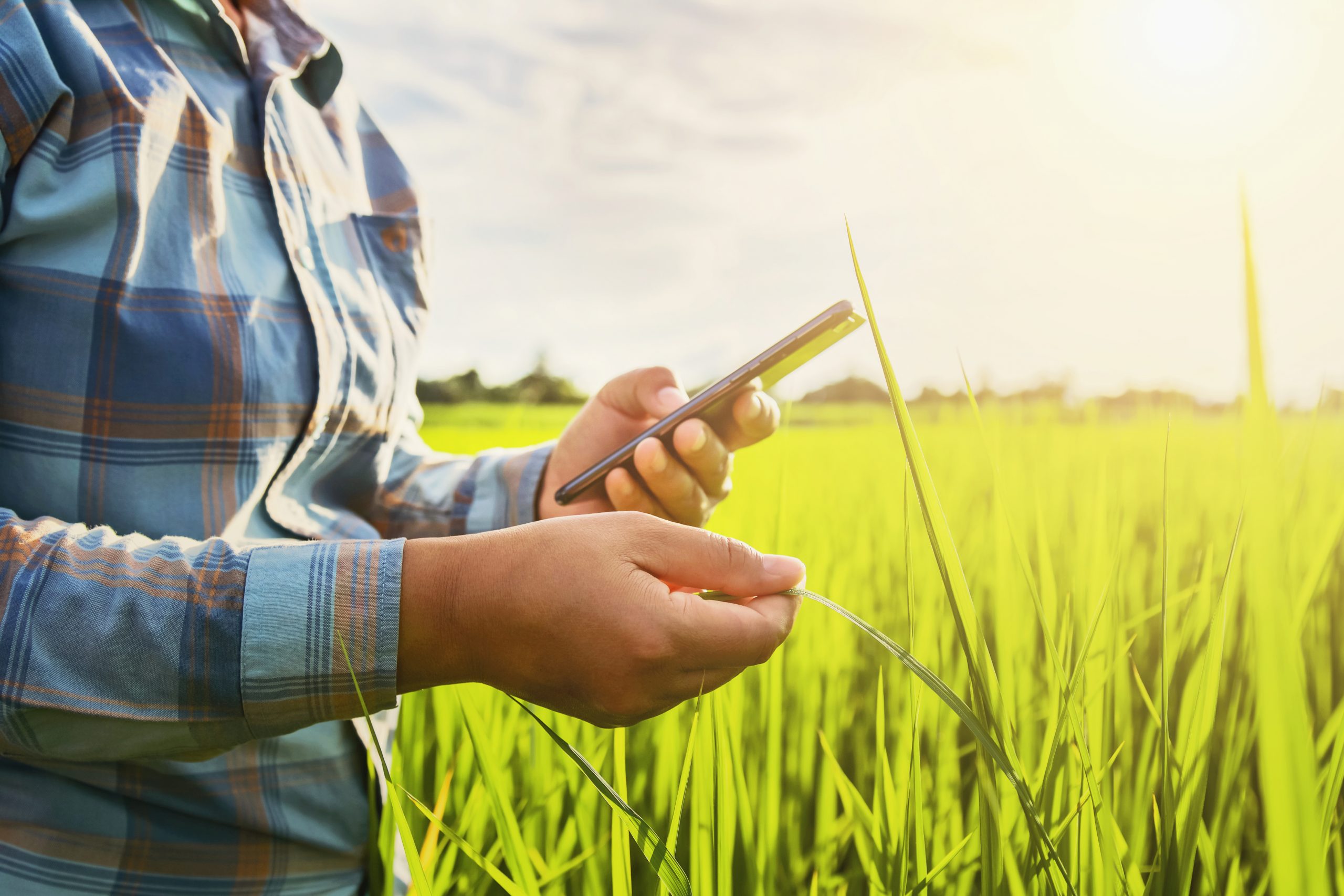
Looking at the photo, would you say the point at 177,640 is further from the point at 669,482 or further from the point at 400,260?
the point at 400,260

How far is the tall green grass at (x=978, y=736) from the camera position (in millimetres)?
350

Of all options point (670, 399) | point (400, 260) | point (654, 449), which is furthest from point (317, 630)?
point (400, 260)

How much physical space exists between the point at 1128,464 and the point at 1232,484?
1.15ft

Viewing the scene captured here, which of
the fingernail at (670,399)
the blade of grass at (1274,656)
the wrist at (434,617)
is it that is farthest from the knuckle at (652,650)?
the fingernail at (670,399)

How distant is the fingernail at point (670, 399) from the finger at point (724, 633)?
39cm

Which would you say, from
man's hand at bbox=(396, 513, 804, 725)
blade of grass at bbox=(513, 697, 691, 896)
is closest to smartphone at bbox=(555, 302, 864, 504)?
man's hand at bbox=(396, 513, 804, 725)

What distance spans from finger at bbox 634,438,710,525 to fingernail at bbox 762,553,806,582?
0.86 feet

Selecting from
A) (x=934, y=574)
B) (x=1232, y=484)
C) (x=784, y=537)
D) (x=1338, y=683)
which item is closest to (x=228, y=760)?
(x=784, y=537)

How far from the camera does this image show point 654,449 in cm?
74

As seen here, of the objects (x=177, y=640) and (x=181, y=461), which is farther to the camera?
(x=181, y=461)

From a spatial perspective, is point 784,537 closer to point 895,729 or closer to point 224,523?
point 895,729

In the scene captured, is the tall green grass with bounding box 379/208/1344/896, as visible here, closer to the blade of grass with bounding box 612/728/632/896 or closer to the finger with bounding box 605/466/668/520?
the blade of grass with bounding box 612/728/632/896

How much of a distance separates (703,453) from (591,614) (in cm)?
33

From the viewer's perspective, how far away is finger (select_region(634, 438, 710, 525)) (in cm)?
74
